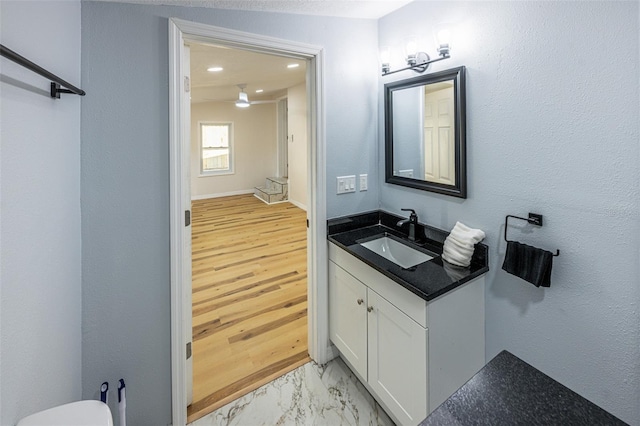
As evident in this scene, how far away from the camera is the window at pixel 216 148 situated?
7.87 meters

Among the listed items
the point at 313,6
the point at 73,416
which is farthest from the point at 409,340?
the point at 313,6

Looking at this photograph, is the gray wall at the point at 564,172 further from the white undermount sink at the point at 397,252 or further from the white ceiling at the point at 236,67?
the white ceiling at the point at 236,67

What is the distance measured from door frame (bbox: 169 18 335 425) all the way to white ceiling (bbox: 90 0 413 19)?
104 millimetres

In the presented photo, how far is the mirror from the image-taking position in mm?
1639

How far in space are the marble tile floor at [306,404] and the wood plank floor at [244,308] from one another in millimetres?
74

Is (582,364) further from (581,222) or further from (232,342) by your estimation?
(232,342)

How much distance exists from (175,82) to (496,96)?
1.52m

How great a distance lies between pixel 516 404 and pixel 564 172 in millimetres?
956

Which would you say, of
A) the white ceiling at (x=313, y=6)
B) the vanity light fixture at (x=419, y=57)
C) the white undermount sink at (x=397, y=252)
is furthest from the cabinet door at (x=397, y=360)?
the white ceiling at (x=313, y=6)

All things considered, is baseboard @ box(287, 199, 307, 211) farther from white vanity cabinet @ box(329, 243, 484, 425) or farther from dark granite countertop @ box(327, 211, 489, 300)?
white vanity cabinet @ box(329, 243, 484, 425)

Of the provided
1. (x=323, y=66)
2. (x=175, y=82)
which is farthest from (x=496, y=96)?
(x=175, y=82)

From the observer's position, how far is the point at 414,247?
6.15ft

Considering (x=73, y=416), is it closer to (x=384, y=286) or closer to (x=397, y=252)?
(x=384, y=286)

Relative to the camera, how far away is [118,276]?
4.94ft
